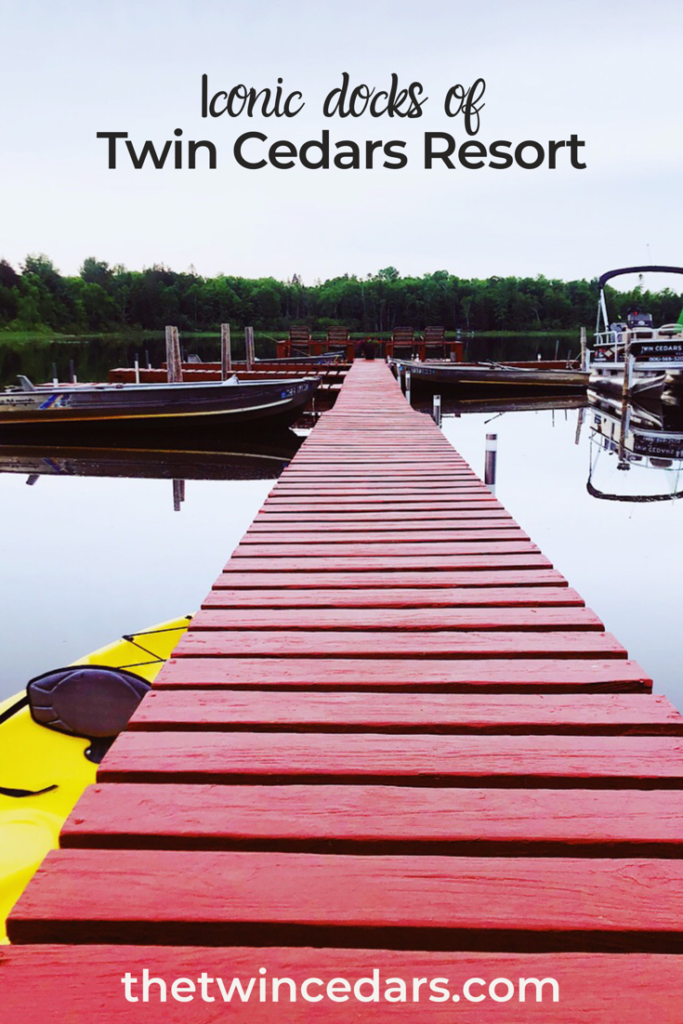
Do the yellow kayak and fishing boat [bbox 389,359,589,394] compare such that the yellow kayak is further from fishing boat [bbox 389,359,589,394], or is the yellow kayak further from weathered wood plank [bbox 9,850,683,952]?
fishing boat [bbox 389,359,589,394]

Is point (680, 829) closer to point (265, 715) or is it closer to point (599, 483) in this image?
point (265, 715)

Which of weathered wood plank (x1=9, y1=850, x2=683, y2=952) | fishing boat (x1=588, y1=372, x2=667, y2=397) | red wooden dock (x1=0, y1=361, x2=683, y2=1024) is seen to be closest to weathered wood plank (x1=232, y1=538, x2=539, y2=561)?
red wooden dock (x1=0, y1=361, x2=683, y2=1024)

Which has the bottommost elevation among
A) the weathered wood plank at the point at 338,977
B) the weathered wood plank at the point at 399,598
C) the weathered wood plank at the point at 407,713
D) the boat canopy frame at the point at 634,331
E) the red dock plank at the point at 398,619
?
the weathered wood plank at the point at 338,977

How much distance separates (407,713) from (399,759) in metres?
0.24

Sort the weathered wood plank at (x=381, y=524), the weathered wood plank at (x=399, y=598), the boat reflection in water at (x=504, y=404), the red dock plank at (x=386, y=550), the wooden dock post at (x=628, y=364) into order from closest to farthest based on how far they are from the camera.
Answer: the weathered wood plank at (x=399, y=598), the red dock plank at (x=386, y=550), the weathered wood plank at (x=381, y=524), the wooden dock post at (x=628, y=364), the boat reflection in water at (x=504, y=404)

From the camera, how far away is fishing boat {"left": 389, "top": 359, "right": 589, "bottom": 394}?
784 inches

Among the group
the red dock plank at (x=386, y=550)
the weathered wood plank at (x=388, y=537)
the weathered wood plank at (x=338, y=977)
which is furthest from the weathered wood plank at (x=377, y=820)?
the weathered wood plank at (x=388, y=537)

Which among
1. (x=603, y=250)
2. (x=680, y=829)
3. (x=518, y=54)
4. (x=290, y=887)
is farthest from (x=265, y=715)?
(x=603, y=250)

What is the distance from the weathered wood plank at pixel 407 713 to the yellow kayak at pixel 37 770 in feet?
3.06

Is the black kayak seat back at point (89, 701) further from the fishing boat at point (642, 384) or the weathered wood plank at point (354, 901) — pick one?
the fishing boat at point (642, 384)

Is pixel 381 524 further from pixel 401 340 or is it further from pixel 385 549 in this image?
pixel 401 340

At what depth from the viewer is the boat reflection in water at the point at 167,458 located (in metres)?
12.5

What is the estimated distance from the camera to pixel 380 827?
152cm

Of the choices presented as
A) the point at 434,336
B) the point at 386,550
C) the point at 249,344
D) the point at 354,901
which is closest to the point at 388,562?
the point at 386,550
